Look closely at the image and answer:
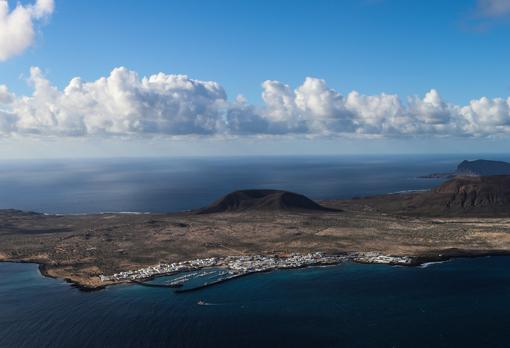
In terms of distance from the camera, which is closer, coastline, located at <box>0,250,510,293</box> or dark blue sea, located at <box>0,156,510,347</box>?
dark blue sea, located at <box>0,156,510,347</box>

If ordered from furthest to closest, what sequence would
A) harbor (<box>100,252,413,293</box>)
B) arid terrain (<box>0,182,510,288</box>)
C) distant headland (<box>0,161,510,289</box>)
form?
arid terrain (<box>0,182,510,288</box>)
distant headland (<box>0,161,510,289</box>)
harbor (<box>100,252,413,293</box>)

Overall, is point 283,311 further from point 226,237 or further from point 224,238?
point 226,237

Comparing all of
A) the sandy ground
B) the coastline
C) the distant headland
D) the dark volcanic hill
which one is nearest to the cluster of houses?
the distant headland

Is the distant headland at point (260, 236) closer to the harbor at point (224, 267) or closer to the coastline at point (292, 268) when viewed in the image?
the harbor at point (224, 267)

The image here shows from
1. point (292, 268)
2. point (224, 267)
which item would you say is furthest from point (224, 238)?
point (292, 268)

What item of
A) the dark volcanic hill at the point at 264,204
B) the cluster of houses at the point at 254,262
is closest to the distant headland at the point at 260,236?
the cluster of houses at the point at 254,262

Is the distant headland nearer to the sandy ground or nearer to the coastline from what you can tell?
the sandy ground
